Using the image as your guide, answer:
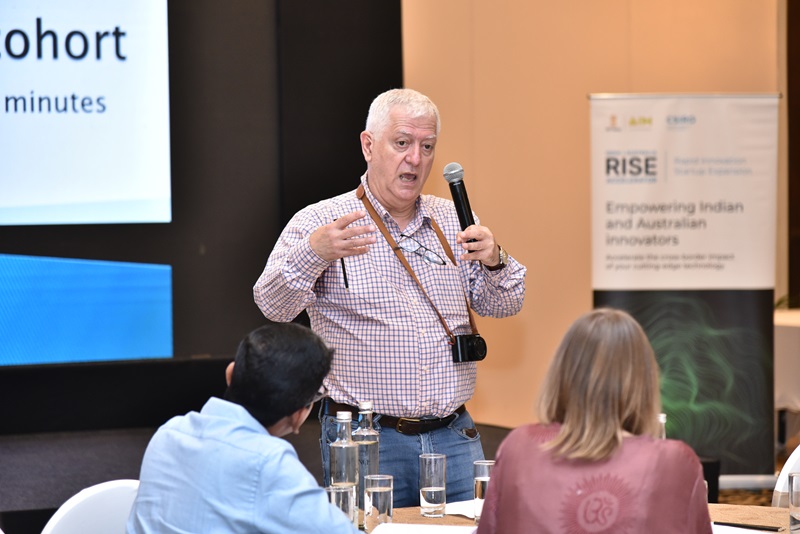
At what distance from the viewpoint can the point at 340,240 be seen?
2611 mm

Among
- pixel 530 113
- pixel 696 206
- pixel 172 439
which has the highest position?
pixel 530 113

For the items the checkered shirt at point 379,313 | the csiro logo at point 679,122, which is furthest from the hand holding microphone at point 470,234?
the csiro logo at point 679,122

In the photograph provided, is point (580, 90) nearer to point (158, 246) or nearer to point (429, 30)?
point (429, 30)

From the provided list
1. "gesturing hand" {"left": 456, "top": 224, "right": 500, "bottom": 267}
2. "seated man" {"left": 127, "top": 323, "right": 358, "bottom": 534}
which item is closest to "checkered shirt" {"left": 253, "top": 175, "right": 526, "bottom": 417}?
Result: "gesturing hand" {"left": 456, "top": 224, "right": 500, "bottom": 267}

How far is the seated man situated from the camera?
1767 millimetres

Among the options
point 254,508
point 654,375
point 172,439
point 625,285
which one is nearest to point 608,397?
point 654,375

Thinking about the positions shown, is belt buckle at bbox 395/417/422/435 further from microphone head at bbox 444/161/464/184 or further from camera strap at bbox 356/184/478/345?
microphone head at bbox 444/161/464/184

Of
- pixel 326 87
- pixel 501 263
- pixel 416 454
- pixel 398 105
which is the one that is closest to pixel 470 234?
pixel 501 263

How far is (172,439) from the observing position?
184 centimetres

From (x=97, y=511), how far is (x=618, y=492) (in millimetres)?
1283

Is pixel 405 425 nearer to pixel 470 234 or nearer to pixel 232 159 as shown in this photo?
pixel 470 234

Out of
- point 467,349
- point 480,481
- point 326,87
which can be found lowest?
point 480,481

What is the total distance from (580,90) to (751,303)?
6.30ft

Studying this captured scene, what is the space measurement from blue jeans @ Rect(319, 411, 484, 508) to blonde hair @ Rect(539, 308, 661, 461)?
99 cm
